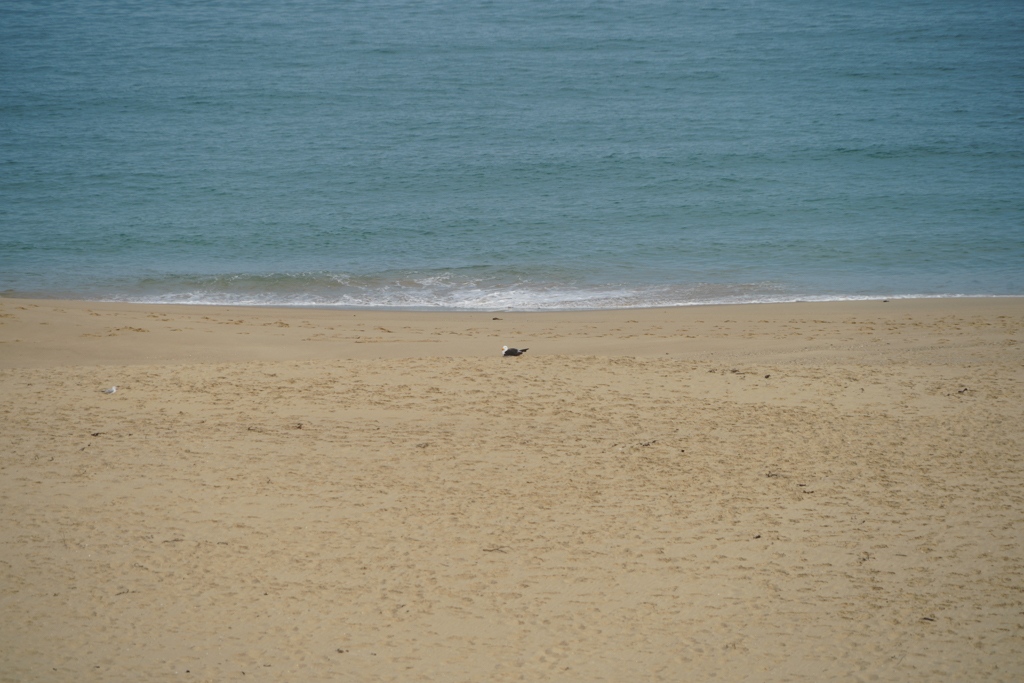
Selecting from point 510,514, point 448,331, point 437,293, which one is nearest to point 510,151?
point 437,293

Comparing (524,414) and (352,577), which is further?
(524,414)

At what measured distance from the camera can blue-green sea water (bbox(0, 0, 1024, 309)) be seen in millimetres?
15156

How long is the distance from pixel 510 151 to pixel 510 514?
18778 millimetres

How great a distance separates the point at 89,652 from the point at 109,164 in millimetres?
21979

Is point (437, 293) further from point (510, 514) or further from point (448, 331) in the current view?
point (510, 514)

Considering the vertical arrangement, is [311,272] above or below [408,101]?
below

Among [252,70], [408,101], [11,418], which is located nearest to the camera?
[11,418]

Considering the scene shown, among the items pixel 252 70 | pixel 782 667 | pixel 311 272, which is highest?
pixel 252 70

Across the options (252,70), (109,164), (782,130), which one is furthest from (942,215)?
(252,70)

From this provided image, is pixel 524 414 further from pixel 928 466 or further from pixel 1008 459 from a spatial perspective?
pixel 1008 459

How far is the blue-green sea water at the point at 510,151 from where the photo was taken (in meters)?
15.2

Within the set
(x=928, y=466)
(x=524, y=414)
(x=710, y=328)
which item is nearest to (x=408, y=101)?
(x=710, y=328)

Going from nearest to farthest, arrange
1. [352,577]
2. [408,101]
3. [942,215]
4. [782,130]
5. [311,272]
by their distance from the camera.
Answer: [352,577] < [311,272] < [942,215] < [782,130] < [408,101]

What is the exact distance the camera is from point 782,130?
2445 cm
